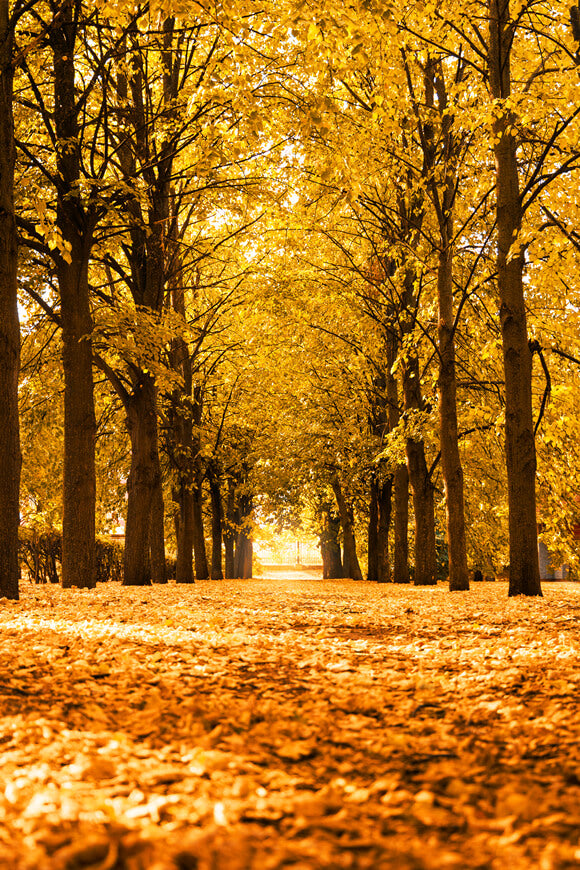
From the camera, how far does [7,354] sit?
7172mm

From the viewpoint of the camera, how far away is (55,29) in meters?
9.30

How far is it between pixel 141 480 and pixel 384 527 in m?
9.44

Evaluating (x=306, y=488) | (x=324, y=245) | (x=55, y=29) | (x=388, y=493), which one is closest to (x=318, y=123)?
(x=55, y=29)

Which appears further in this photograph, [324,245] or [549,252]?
[324,245]

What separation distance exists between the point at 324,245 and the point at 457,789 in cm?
1672

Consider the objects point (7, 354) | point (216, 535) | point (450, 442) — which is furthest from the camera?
point (216, 535)

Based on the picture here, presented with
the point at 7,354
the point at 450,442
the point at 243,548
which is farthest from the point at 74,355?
the point at 243,548

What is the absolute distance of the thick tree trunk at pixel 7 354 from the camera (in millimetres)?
7066

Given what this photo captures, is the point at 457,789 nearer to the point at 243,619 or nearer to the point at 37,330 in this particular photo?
the point at 243,619

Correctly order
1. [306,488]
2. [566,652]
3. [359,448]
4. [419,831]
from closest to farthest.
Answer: [419,831] < [566,652] < [359,448] < [306,488]

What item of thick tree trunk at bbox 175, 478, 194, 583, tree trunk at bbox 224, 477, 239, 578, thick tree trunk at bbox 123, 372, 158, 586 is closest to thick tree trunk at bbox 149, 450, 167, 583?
thick tree trunk at bbox 175, 478, 194, 583

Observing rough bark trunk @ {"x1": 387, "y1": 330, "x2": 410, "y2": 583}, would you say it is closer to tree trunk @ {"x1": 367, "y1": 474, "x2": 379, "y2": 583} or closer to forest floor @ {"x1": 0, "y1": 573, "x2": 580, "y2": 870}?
tree trunk @ {"x1": 367, "y1": 474, "x2": 379, "y2": 583}

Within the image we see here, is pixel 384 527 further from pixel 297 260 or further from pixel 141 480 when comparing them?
pixel 141 480

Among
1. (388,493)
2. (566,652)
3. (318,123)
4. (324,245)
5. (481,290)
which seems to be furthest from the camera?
(388,493)
